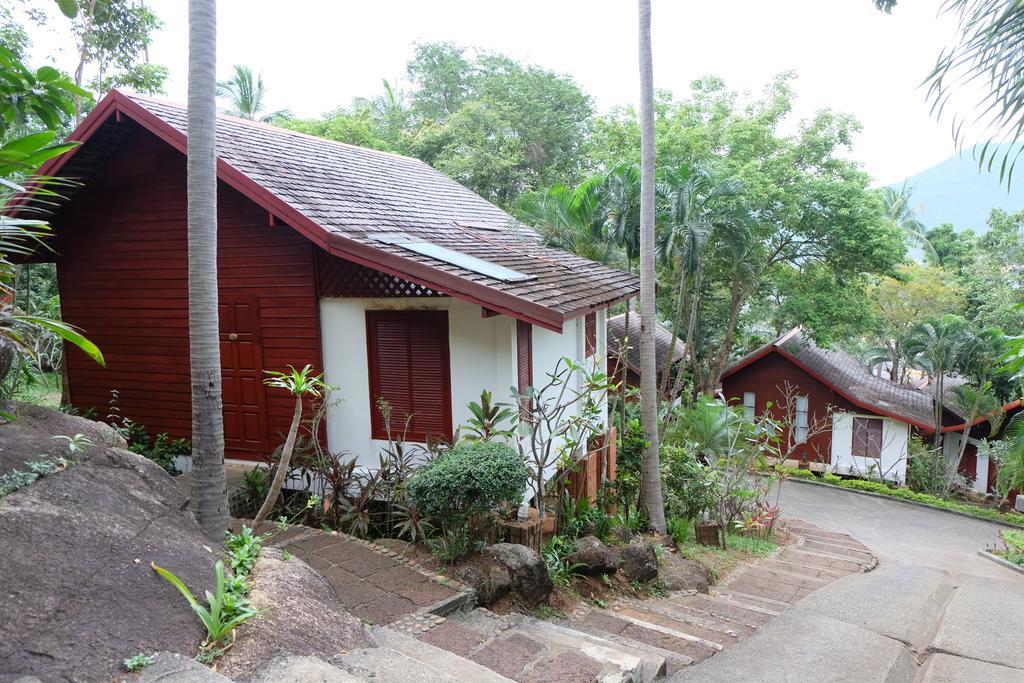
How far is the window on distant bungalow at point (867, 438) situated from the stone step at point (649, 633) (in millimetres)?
18351

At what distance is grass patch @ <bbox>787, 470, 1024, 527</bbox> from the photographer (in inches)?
691

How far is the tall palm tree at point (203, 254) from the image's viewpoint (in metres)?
4.65

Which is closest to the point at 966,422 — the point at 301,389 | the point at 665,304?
the point at 665,304

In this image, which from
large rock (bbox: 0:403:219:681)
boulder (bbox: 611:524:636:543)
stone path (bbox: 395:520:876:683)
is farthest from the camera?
boulder (bbox: 611:524:636:543)

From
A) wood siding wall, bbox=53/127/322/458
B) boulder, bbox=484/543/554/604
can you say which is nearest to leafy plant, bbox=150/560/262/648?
boulder, bbox=484/543/554/604

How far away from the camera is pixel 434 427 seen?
782cm

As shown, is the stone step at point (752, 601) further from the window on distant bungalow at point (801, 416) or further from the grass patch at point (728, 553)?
the window on distant bungalow at point (801, 416)

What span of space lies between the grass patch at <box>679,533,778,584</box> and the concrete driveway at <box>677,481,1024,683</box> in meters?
1.38

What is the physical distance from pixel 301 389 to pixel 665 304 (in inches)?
736

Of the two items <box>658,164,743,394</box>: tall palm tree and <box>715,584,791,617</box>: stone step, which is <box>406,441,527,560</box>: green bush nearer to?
<box>715,584,791,617</box>: stone step

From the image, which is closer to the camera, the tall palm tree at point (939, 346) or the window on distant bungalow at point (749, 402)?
the tall palm tree at point (939, 346)

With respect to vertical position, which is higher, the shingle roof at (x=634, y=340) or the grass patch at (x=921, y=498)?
the shingle roof at (x=634, y=340)

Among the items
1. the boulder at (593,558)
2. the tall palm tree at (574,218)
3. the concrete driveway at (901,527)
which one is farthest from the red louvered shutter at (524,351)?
the concrete driveway at (901,527)

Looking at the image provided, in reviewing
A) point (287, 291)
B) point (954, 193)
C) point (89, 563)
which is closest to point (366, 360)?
point (287, 291)
